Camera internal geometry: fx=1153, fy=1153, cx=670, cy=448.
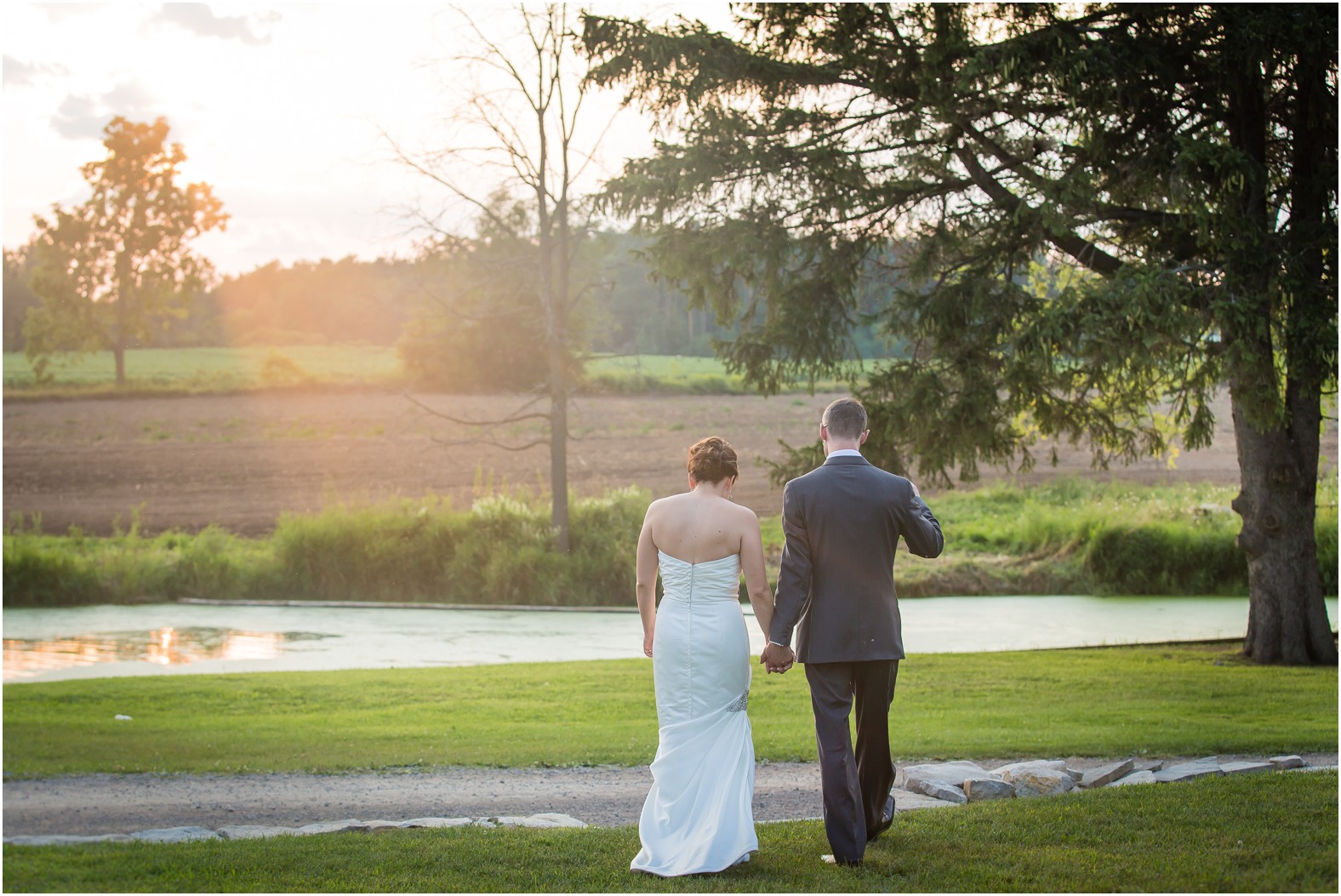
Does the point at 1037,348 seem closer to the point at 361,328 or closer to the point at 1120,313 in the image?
the point at 1120,313

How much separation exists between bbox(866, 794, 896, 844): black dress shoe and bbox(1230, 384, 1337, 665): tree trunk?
9172 millimetres

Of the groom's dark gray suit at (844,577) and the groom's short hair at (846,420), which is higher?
the groom's short hair at (846,420)

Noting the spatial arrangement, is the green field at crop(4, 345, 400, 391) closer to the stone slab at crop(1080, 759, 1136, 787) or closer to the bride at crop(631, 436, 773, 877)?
the stone slab at crop(1080, 759, 1136, 787)

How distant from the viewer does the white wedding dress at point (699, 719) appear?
504cm

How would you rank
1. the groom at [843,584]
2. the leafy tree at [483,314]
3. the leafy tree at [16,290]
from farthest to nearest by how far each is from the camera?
1. the leafy tree at [16,290]
2. the leafy tree at [483,314]
3. the groom at [843,584]

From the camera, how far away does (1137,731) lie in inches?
356

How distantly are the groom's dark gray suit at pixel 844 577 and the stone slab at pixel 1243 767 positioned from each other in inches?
132

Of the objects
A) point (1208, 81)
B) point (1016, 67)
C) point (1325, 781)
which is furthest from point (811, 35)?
point (1325, 781)

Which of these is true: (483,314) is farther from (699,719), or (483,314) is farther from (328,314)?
(328,314)

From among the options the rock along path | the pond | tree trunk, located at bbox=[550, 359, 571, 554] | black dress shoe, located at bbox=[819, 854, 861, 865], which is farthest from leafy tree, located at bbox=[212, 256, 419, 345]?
black dress shoe, located at bbox=[819, 854, 861, 865]

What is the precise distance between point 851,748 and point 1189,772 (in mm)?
3318

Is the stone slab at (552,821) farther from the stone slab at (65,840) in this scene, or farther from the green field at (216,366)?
the green field at (216,366)

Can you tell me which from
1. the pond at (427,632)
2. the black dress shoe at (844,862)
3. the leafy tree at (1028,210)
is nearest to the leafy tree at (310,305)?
the pond at (427,632)

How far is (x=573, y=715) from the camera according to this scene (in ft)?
33.1
